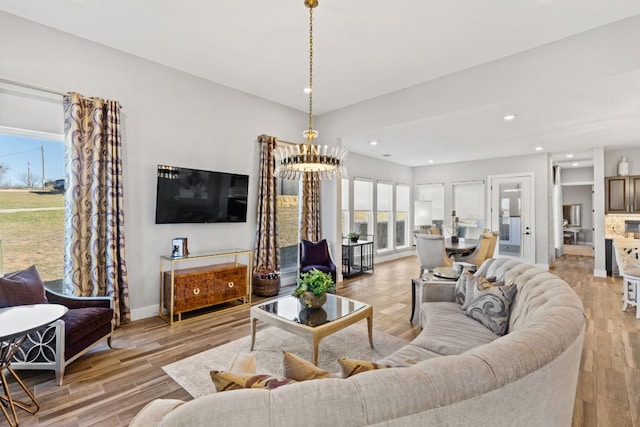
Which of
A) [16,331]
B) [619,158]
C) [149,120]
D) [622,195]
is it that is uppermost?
[619,158]

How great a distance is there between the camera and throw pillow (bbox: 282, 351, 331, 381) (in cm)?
109

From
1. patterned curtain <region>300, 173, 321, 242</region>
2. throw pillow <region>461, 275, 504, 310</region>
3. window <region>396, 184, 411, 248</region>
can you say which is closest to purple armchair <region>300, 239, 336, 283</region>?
patterned curtain <region>300, 173, 321, 242</region>

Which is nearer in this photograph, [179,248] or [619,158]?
[179,248]

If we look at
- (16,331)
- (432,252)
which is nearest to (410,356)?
(16,331)

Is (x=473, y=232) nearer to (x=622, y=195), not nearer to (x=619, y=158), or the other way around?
(x=622, y=195)

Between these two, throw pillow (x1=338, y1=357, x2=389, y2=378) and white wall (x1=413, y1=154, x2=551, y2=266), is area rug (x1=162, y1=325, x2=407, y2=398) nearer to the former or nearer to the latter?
throw pillow (x1=338, y1=357, x2=389, y2=378)

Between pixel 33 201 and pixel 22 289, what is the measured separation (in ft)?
3.93

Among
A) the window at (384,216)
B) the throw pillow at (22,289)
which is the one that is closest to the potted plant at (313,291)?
the throw pillow at (22,289)

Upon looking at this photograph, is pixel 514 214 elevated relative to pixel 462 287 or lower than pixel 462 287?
elevated

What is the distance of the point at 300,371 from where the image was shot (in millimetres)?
1117

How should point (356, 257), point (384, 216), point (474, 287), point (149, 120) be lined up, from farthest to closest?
point (384, 216) → point (356, 257) → point (149, 120) → point (474, 287)

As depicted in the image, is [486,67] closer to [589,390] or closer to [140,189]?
[589,390]

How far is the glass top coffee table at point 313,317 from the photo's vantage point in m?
2.46

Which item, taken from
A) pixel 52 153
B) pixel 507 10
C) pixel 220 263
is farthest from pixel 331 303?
pixel 52 153
